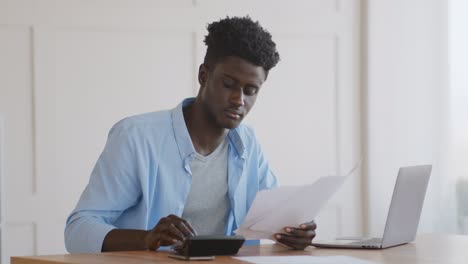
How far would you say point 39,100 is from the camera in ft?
11.9

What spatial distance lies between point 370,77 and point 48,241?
161cm

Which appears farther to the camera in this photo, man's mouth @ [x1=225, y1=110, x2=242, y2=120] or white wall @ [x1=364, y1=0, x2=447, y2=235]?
white wall @ [x1=364, y1=0, x2=447, y2=235]

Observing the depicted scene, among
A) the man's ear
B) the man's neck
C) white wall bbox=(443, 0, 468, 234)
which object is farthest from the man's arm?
white wall bbox=(443, 0, 468, 234)

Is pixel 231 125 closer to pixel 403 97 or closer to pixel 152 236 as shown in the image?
pixel 152 236

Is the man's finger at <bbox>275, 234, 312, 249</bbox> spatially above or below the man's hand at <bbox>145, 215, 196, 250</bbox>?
below

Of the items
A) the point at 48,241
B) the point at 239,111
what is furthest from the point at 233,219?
the point at 48,241

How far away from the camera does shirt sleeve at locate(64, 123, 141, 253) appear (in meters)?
2.18

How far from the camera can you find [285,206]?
7.14 feet

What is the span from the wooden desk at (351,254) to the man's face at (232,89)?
35cm

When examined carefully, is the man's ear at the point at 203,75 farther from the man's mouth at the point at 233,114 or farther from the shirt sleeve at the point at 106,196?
the shirt sleeve at the point at 106,196

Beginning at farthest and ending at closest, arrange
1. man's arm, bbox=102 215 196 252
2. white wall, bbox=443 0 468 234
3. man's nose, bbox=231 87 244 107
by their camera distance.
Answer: white wall, bbox=443 0 468 234
man's nose, bbox=231 87 244 107
man's arm, bbox=102 215 196 252

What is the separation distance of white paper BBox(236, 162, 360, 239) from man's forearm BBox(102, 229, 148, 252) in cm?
25

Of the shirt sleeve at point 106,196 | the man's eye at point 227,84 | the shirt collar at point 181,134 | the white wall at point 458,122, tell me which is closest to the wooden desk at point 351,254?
the shirt sleeve at point 106,196

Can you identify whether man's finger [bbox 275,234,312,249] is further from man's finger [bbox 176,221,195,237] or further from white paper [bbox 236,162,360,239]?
man's finger [bbox 176,221,195,237]
